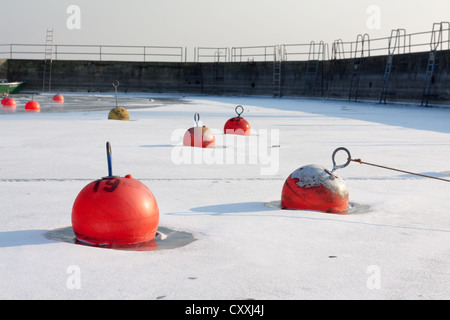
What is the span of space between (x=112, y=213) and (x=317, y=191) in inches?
86.4

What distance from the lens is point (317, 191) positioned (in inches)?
223

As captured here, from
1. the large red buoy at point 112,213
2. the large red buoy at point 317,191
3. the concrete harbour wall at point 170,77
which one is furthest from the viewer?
the concrete harbour wall at point 170,77

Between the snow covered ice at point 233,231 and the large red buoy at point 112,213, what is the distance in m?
0.16

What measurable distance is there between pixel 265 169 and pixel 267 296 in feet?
16.3

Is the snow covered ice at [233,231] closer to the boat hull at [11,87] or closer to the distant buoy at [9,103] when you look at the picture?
the distant buoy at [9,103]

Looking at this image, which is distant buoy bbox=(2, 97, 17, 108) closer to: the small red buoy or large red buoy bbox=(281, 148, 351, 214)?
the small red buoy

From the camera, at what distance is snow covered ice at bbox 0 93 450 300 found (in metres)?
3.55
